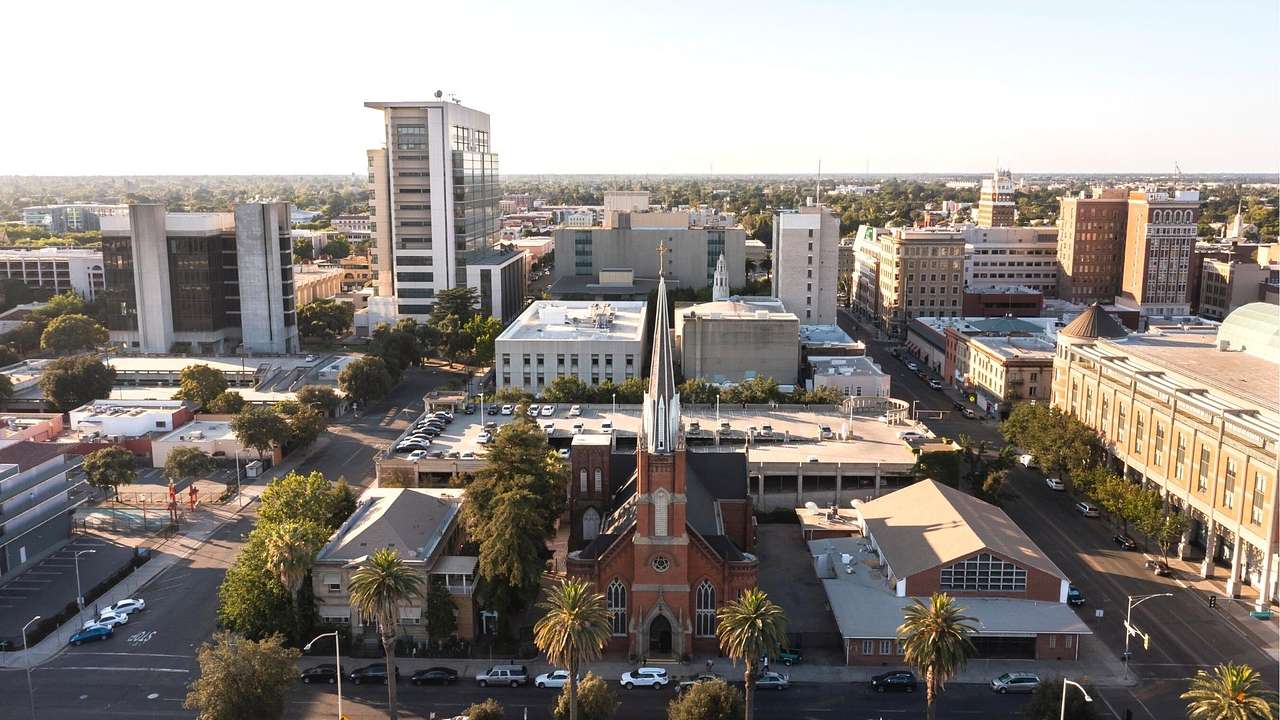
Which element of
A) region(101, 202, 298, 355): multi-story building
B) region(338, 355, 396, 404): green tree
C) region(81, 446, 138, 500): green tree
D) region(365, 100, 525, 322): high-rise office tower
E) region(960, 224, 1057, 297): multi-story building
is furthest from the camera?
region(960, 224, 1057, 297): multi-story building

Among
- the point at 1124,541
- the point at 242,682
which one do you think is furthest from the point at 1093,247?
the point at 242,682

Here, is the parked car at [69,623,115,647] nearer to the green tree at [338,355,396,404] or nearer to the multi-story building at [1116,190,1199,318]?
the green tree at [338,355,396,404]

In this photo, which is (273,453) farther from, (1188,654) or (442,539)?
(1188,654)

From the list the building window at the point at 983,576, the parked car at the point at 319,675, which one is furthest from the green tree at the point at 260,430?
the building window at the point at 983,576

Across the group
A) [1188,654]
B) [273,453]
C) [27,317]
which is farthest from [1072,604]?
[27,317]

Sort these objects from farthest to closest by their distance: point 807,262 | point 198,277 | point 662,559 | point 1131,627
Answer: point 807,262 → point 198,277 → point 1131,627 → point 662,559

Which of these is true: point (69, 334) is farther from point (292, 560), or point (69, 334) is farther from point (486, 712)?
point (486, 712)

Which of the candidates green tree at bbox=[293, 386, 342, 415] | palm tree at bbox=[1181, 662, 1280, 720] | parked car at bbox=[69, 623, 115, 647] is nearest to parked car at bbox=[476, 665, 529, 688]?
parked car at bbox=[69, 623, 115, 647]
